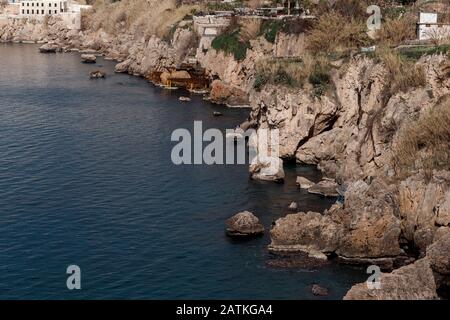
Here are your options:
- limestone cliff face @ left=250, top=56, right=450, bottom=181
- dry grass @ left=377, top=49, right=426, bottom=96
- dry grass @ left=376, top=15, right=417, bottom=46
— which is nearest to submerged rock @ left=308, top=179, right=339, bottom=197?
limestone cliff face @ left=250, top=56, right=450, bottom=181

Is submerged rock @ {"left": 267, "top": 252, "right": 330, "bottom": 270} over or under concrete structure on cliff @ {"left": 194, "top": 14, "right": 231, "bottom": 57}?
under

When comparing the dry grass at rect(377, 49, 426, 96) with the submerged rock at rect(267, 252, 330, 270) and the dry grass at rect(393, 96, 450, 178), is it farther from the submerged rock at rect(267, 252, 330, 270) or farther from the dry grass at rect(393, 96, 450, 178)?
the submerged rock at rect(267, 252, 330, 270)

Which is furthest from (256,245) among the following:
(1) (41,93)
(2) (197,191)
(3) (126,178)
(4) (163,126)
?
(1) (41,93)

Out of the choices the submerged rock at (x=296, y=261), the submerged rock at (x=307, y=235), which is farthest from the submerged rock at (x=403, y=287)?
the submerged rock at (x=307, y=235)

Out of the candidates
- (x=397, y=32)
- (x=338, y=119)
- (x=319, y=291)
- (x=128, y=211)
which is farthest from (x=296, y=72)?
(x=319, y=291)

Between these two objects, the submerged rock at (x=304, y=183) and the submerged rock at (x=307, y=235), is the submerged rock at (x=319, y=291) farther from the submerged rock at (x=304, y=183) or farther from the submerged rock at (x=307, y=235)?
the submerged rock at (x=304, y=183)

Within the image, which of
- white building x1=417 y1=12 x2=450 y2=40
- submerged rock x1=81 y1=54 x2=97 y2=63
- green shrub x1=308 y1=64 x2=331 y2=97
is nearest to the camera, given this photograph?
green shrub x1=308 y1=64 x2=331 y2=97

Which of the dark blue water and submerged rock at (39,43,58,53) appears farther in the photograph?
submerged rock at (39,43,58,53)
